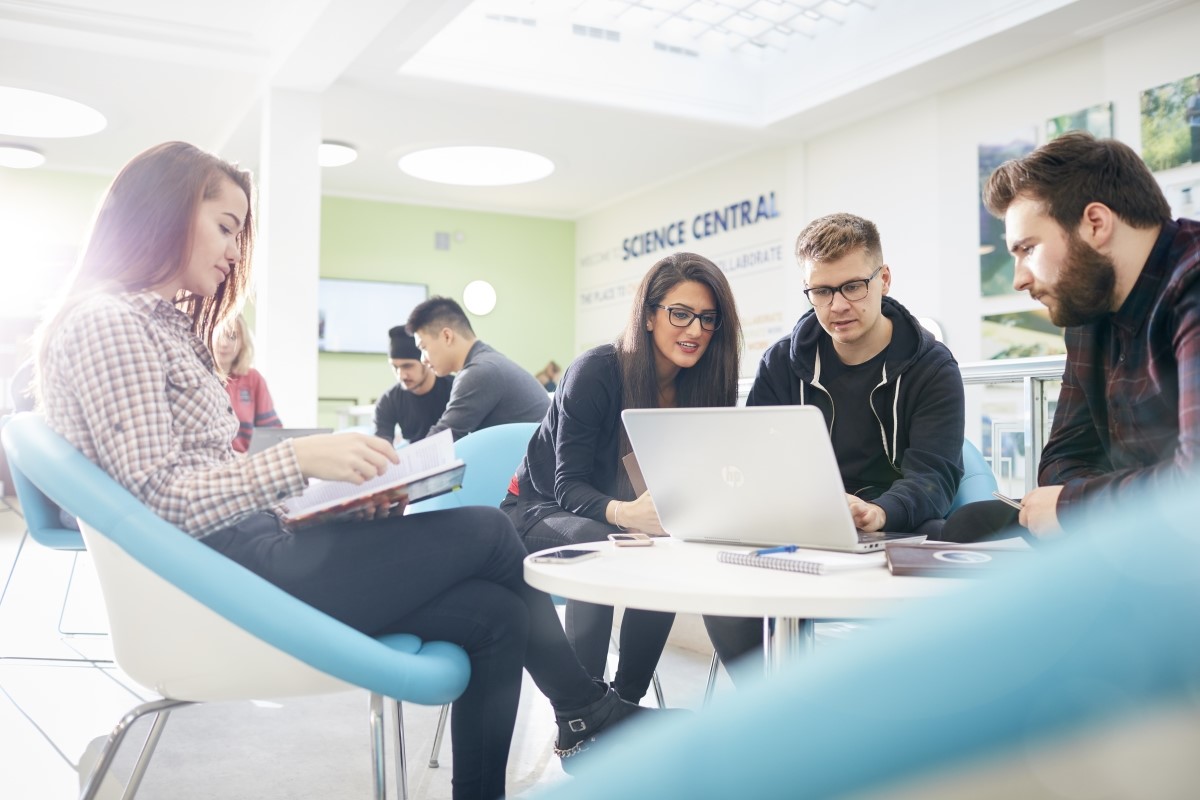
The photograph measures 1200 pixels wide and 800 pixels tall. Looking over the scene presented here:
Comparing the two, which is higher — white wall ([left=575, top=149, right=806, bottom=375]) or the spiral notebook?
white wall ([left=575, top=149, right=806, bottom=375])

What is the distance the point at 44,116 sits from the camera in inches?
310

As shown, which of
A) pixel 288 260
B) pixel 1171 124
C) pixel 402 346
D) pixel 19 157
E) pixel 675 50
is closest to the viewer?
pixel 402 346

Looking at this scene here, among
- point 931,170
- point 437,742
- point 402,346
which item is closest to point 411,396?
point 402,346

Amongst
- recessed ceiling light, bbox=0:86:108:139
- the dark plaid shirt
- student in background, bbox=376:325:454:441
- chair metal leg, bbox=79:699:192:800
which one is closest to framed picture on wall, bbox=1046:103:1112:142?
student in background, bbox=376:325:454:441

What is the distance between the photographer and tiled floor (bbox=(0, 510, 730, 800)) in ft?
7.26

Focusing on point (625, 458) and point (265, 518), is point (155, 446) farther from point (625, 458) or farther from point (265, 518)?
point (625, 458)

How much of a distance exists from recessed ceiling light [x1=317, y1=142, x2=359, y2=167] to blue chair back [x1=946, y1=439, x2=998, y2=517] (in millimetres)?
7306

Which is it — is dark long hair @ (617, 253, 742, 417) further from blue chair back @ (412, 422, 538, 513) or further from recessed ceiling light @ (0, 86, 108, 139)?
recessed ceiling light @ (0, 86, 108, 139)

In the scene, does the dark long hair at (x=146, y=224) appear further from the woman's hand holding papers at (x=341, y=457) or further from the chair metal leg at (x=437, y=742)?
the chair metal leg at (x=437, y=742)

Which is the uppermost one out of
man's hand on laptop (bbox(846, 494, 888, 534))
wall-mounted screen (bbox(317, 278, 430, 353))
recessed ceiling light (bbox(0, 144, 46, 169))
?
recessed ceiling light (bbox(0, 144, 46, 169))

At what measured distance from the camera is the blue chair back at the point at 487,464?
8.71ft

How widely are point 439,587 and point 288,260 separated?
5.45m

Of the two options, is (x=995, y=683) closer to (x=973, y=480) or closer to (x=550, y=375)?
(x=973, y=480)

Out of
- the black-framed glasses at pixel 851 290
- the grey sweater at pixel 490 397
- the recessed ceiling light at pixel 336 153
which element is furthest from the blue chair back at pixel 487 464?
the recessed ceiling light at pixel 336 153
